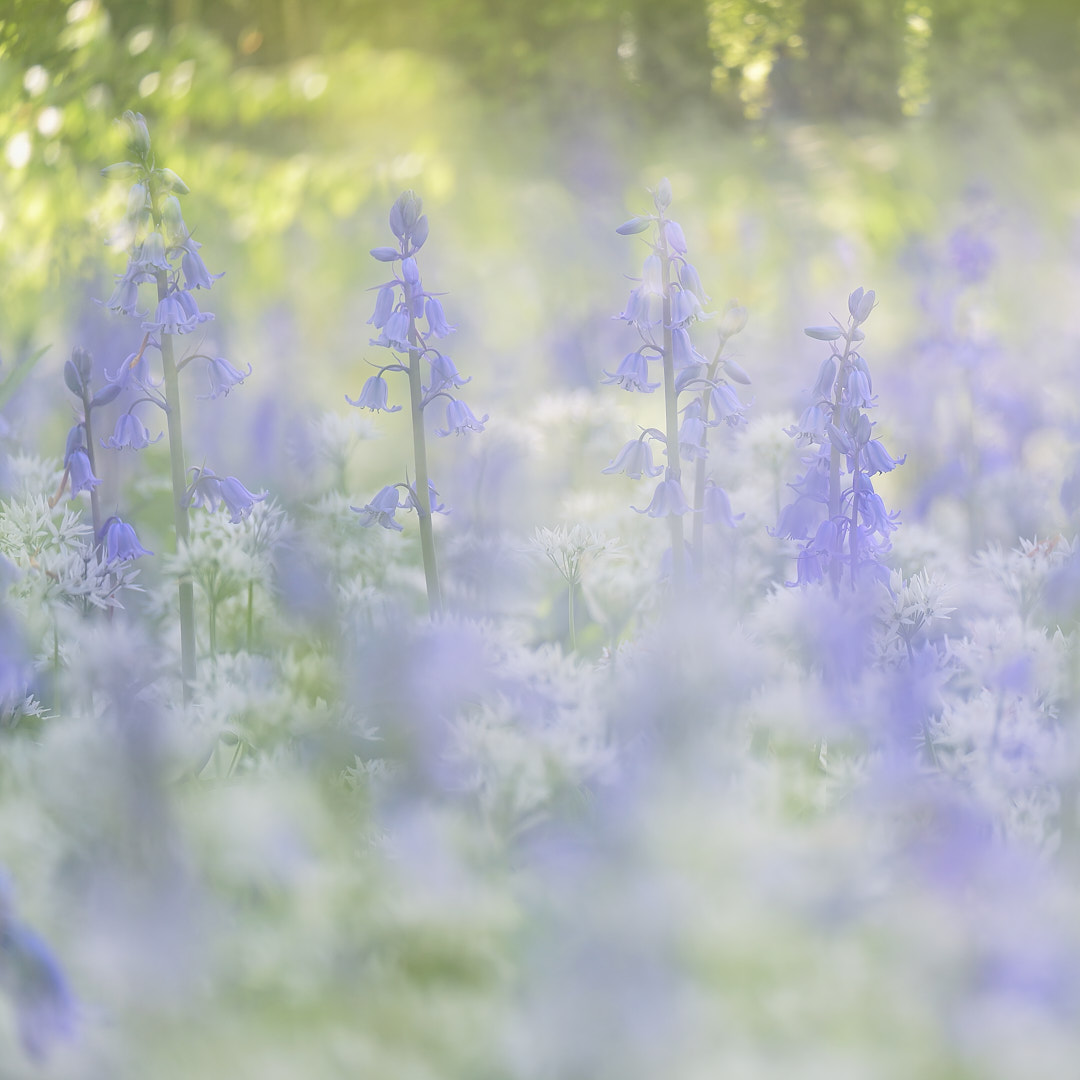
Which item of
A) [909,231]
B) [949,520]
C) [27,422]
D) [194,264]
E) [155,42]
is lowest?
[949,520]

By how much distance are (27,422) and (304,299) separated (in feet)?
4.32

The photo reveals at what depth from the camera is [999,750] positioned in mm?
1117

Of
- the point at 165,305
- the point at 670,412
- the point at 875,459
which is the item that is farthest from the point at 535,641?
the point at 165,305

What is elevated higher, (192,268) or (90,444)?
(192,268)

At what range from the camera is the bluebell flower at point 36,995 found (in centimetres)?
73

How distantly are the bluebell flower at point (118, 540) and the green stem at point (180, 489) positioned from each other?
5 cm

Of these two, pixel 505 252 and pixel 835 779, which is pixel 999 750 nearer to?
pixel 835 779

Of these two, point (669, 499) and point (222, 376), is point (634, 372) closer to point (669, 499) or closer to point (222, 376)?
point (669, 499)

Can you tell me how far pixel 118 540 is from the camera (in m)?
1.17

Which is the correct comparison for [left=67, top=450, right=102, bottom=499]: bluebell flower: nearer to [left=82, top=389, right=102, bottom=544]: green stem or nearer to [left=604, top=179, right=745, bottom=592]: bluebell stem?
[left=82, top=389, right=102, bottom=544]: green stem

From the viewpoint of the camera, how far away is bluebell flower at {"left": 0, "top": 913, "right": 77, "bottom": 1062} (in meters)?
0.73

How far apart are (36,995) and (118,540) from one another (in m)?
0.55

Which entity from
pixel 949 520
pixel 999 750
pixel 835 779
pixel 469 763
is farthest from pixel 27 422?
pixel 949 520

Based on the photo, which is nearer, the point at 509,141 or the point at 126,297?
the point at 126,297
